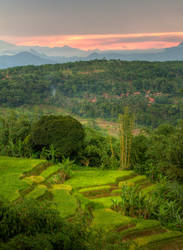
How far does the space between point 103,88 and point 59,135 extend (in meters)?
59.3

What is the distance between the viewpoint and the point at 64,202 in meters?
6.93

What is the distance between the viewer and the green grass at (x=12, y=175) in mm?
7242

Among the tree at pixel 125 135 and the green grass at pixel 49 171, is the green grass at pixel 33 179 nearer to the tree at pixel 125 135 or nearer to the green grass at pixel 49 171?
the green grass at pixel 49 171

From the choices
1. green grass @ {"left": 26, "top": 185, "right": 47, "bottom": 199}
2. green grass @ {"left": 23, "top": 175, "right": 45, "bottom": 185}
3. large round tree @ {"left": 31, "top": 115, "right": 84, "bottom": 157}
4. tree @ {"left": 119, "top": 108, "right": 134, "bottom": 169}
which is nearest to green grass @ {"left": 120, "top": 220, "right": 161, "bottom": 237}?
green grass @ {"left": 26, "top": 185, "right": 47, "bottom": 199}

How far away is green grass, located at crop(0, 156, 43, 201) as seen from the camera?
7.24 meters

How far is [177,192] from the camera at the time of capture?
7.35 meters

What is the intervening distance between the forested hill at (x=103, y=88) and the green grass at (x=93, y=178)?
38.9 metres

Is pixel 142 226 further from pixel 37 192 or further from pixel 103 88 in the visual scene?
pixel 103 88

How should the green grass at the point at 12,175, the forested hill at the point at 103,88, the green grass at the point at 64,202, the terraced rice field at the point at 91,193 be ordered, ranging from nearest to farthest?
the terraced rice field at the point at 91,193 < the green grass at the point at 64,202 < the green grass at the point at 12,175 < the forested hill at the point at 103,88

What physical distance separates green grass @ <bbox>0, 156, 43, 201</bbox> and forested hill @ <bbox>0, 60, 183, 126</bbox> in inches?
1574

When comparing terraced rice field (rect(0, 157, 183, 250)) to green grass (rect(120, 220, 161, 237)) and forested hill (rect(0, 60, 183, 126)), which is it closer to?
green grass (rect(120, 220, 161, 237))

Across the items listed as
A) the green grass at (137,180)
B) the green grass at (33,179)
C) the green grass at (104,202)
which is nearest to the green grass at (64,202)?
the green grass at (104,202)

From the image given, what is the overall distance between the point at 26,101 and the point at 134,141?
48.9m

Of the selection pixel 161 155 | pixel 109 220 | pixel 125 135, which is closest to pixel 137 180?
pixel 161 155
